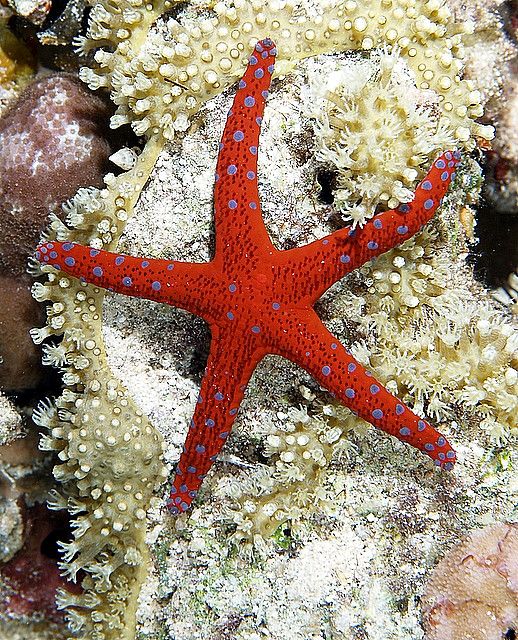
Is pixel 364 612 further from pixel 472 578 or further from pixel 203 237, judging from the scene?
pixel 203 237

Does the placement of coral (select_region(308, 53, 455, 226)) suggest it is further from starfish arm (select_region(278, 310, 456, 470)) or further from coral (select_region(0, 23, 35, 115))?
coral (select_region(0, 23, 35, 115))

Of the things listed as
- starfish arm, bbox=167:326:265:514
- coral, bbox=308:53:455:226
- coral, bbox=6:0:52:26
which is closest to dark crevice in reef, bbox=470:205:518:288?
coral, bbox=308:53:455:226

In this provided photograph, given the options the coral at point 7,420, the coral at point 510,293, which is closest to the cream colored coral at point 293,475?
the coral at point 510,293

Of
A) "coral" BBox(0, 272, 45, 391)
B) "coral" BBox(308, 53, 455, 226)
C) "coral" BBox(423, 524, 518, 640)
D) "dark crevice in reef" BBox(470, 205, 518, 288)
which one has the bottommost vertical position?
"coral" BBox(0, 272, 45, 391)

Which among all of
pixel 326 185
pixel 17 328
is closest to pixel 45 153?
pixel 17 328

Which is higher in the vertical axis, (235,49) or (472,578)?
(235,49)

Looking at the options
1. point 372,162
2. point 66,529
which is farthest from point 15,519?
point 372,162
